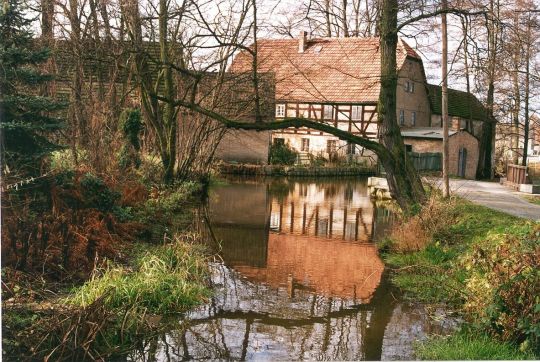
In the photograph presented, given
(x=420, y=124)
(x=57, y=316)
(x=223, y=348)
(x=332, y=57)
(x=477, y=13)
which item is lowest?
(x=223, y=348)

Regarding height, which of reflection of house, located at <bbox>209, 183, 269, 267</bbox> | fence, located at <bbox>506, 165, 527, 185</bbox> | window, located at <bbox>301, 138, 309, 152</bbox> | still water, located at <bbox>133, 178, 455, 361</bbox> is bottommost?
still water, located at <bbox>133, 178, 455, 361</bbox>

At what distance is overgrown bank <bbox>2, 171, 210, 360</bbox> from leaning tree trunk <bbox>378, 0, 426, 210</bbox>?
4.07m

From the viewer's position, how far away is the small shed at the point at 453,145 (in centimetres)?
1541

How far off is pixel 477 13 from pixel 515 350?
5791 mm

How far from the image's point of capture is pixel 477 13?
9.74 meters

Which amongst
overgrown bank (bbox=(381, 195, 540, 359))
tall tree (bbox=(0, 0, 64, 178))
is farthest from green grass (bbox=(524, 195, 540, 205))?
tall tree (bbox=(0, 0, 64, 178))

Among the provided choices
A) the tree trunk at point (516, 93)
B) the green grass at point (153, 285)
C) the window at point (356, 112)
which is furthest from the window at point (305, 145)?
the green grass at point (153, 285)

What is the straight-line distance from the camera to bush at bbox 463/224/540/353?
18.6ft

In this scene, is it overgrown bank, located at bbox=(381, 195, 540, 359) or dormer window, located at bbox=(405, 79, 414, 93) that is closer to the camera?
overgrown bank, located at bbox=(381, 195, 540, 359)

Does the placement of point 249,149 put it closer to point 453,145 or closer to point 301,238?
point 453,145

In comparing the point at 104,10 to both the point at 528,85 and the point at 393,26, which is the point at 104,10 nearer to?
the point at 393,26

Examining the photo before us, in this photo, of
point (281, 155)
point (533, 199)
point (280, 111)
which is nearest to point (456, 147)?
point (533, 199)

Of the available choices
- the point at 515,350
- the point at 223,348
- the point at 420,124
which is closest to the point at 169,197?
the point at 420,124

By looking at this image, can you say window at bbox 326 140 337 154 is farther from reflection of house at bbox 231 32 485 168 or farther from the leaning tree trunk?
the leaning tree trunk
